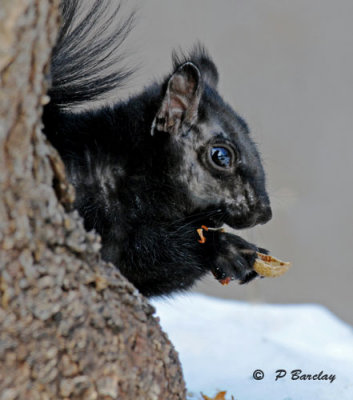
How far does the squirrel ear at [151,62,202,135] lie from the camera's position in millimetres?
→ 1053

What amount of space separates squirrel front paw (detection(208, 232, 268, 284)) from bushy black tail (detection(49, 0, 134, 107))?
1.20 feet

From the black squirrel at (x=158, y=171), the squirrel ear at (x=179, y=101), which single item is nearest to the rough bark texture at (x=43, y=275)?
the black squirrel at (x=158, y=171)

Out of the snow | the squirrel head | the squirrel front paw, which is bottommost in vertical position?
the snow

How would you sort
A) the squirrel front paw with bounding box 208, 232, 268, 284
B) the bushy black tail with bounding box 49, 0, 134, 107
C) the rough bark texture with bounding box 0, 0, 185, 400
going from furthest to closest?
the bushy black tail with bounding box 49, 0, 134, 107 < the squirrel front paw with bounding box 208, 232, 268, 284 < the rough bark texture with bounding box 0, 0, 185, 400

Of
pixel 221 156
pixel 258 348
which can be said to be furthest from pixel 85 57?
pixel 258 348

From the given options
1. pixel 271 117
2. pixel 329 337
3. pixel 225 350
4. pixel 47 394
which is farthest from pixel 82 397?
pixel 271 117

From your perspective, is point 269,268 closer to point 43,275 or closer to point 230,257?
point 230,257

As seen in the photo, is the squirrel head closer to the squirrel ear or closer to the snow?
the squirrel ear

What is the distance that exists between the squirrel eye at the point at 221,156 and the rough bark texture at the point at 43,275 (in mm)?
387

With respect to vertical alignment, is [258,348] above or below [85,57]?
below

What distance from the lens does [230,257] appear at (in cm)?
104

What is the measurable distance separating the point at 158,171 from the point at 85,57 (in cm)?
27

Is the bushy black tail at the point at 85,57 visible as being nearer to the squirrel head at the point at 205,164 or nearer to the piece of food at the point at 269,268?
the squirrel head at the point at 205,164

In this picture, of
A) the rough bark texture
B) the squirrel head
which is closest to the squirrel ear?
the squirrel head
